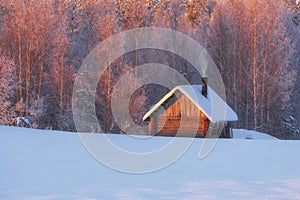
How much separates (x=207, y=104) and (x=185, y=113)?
3.66 feet

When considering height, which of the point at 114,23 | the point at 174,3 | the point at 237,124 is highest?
the point at 174,3

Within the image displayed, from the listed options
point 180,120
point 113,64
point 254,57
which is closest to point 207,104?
point 180,120

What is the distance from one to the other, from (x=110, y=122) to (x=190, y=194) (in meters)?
19.1

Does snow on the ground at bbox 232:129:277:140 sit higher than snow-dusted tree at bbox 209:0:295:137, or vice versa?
snow-dusted tree at bbox 209:0:295:137

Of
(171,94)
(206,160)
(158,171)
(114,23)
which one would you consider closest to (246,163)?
(206,160)

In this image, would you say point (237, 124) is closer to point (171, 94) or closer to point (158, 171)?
point (171, 94)

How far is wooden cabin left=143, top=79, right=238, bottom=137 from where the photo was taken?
18.3 meters

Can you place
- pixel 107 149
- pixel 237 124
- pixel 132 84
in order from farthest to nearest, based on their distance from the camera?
pixel 237 124 → pixel 132 84 → pixel 107 149

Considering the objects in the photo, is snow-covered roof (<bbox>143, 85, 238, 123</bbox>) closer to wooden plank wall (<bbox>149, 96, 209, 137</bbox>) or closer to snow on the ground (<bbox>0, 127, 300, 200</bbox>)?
wooden plank wall (<bbox>149, 96, 209, 137</bbox>)

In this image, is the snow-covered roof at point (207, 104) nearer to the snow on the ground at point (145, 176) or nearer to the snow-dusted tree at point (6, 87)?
the snow on the ground at point (145, 176)

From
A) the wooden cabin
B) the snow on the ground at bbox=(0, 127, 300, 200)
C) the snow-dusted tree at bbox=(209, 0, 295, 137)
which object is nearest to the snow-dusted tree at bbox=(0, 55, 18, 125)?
the wooden cabin

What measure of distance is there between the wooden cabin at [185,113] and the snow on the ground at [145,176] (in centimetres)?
767

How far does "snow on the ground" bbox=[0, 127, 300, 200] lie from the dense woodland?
42.6ft

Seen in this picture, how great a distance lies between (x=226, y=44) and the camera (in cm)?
2847
